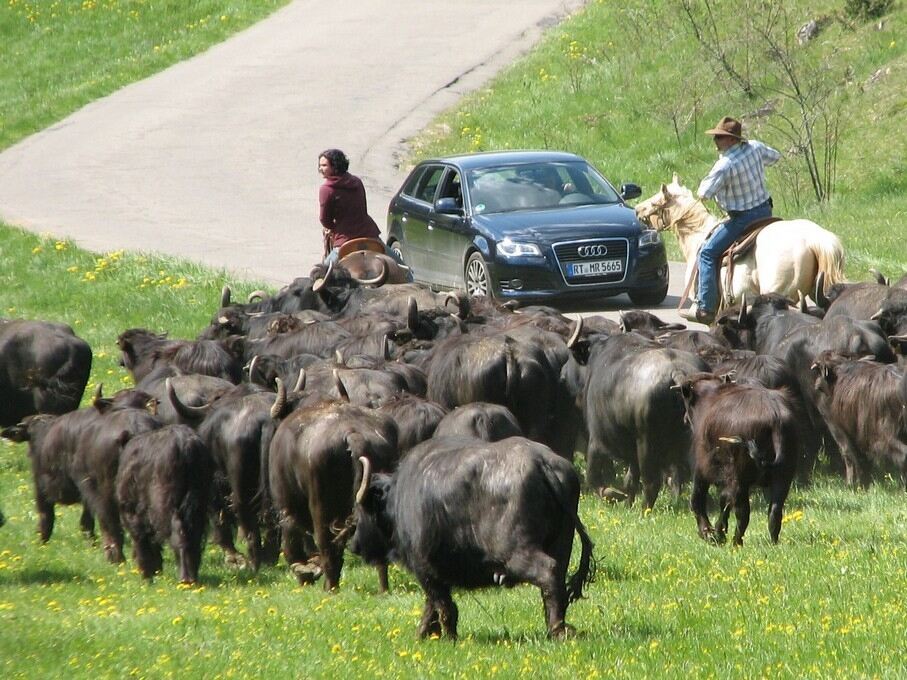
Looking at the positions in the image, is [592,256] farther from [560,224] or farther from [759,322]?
[759,322]

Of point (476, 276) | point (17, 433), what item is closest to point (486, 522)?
point (17, 433)

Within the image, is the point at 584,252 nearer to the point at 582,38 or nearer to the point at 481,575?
the point at 481,575

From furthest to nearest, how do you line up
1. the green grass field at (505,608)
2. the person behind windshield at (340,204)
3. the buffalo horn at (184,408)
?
the person behind windshield at (340,204) → the buffalo horn at (184,408) → the green grass field at (505,608)

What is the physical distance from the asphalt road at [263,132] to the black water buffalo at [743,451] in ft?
33.0

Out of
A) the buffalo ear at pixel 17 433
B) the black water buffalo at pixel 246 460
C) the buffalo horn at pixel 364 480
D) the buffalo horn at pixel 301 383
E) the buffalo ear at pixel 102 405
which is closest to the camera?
the buffalo horn at pixel 364 480

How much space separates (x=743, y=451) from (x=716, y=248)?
7.64 m

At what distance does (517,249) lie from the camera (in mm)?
21000

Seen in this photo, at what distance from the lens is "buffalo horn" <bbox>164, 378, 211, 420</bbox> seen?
12305 mm

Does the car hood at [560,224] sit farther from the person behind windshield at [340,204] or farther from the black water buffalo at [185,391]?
the black water buffalo at [185,391]

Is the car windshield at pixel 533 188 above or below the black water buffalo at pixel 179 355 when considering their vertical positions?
below

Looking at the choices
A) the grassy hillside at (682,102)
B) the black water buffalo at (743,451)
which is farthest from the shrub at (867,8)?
the black water buffalo at (743,451)

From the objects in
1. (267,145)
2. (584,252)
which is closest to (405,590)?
(584,252)

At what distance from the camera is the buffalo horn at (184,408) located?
12.3 meters

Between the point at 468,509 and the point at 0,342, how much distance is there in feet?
29.1
